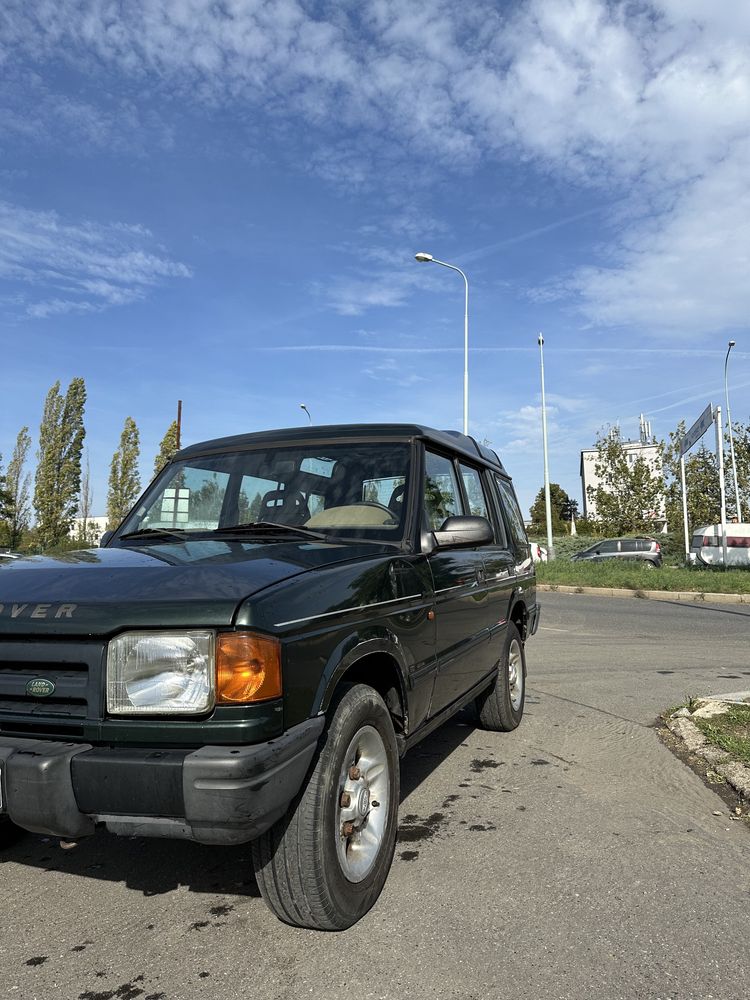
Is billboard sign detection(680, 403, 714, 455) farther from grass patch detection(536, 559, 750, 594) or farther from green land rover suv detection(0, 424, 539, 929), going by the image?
green land rover suv detection(0, 424, 539, 929)

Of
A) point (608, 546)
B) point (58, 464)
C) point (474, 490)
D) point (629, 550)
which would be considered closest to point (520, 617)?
point (474, 490)

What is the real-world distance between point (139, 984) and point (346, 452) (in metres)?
2.36

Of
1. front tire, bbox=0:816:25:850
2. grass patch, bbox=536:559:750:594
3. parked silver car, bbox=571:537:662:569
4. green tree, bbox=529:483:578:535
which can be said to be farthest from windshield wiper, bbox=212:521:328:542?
green tree, bbox=529:483:578:535

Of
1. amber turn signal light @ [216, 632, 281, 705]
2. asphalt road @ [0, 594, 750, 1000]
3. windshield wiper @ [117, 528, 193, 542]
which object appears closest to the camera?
amber turn signal light @ [216, 632, 281, 705]

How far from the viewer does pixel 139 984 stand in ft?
7.48

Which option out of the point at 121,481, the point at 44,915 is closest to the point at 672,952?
the point at 44,915

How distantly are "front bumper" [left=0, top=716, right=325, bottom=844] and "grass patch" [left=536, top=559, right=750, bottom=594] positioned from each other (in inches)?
669

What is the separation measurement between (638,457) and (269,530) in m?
48.0

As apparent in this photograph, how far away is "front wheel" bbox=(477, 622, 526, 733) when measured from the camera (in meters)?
5.20

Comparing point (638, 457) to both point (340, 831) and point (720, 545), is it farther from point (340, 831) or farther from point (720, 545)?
point (340, 831)

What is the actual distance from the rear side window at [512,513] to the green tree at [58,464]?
4558cm

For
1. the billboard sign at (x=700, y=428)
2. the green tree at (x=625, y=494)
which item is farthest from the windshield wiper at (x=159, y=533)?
the green tree at (x=625, y=494)

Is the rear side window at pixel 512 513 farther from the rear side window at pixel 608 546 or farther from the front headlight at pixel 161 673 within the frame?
the rear side window at pixel 608 546

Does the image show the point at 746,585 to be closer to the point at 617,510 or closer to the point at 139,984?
the point at 139,984
